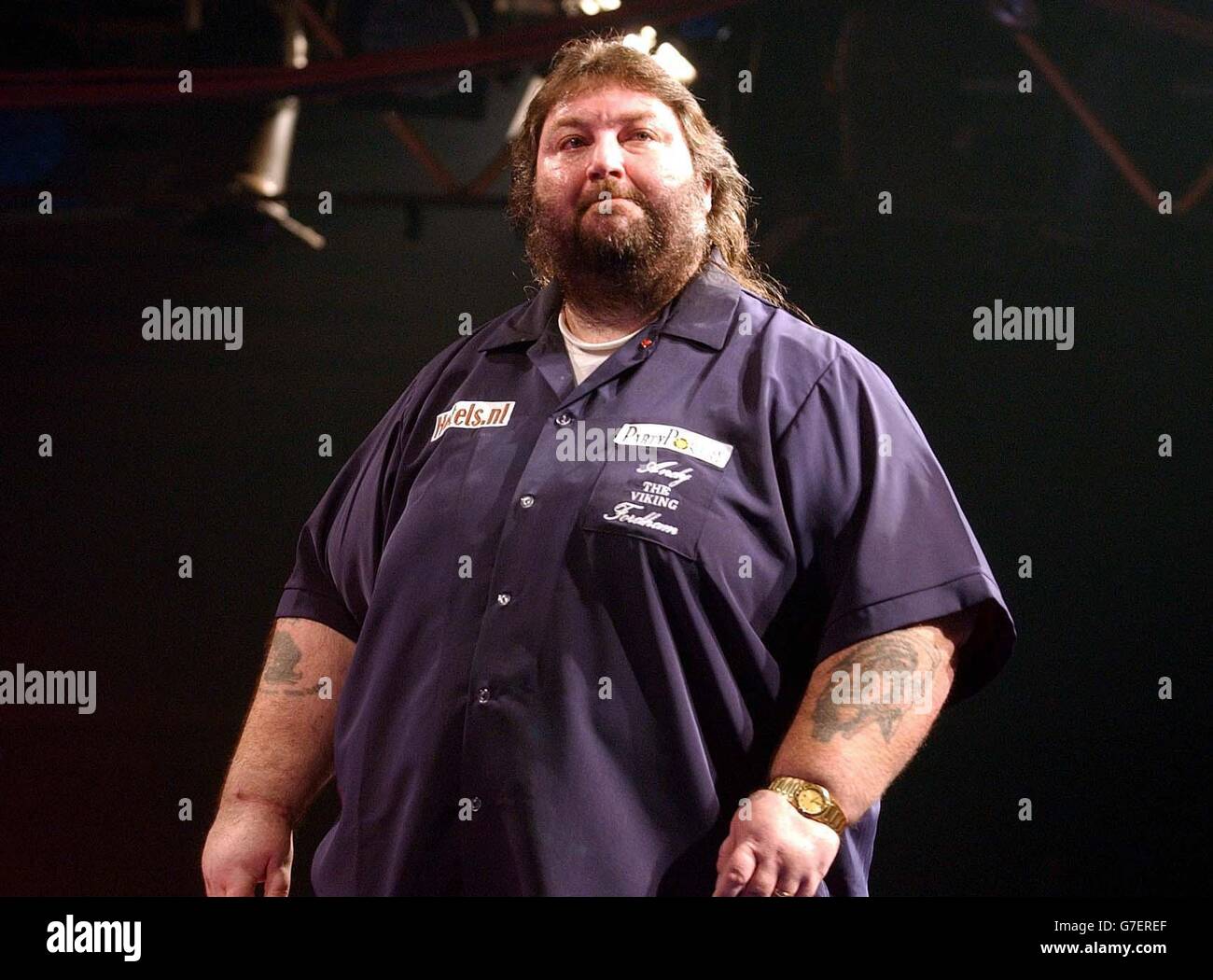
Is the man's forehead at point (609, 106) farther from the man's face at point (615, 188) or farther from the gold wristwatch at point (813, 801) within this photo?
the gold wristwatch at point (813, 801)

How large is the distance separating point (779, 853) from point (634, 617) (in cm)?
31

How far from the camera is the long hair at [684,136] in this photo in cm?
171

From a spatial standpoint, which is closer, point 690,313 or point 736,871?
point 736,871

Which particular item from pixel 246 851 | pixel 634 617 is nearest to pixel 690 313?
pixel 634 617

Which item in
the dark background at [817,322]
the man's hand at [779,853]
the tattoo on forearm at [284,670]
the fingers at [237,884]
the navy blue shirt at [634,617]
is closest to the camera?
the man's hand at [779,853]

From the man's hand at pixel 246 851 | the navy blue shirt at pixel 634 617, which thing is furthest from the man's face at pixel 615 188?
the man's hand at pixel 246 851

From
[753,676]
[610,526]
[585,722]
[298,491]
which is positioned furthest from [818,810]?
[298,491]

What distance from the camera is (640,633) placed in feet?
4.82

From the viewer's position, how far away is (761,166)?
206 cm

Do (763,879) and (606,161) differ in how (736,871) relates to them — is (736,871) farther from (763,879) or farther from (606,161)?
(606,161)
